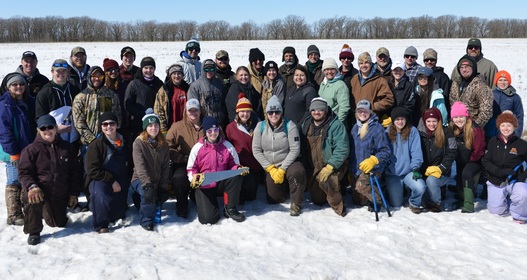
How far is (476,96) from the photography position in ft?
22.3

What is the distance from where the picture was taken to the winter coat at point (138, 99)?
6.73m

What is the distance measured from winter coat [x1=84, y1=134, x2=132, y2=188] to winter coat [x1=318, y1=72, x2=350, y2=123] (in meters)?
3.30

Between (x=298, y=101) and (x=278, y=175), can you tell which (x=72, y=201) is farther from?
(x=298, y=101)

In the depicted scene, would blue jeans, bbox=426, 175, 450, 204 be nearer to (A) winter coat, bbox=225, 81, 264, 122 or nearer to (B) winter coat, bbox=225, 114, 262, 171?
(B) winter coat, bbox=225, 114, 262, 171

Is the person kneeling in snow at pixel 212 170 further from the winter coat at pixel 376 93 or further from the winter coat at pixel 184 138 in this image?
the winter coat at pixel 376 93

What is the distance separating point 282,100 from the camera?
7148 mm

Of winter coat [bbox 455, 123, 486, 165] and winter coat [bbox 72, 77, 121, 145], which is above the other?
winter coat [bbox 72, 77, 121, 145]

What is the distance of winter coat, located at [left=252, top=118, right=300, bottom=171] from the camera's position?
6.23 metres

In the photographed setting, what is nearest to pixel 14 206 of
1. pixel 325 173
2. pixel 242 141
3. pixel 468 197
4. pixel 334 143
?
pixel 242 141

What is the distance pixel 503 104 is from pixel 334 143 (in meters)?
3.16

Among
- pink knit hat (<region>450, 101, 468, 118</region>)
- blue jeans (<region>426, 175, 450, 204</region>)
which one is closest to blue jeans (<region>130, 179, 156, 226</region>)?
blue jeans (<region>426, 175, 450, 204</region>)

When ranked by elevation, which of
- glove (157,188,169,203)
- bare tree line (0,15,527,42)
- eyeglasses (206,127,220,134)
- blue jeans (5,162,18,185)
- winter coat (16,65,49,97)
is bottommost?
glove (157,188,169,203)

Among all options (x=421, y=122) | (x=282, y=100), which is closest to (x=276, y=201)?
(x=282, y=100)

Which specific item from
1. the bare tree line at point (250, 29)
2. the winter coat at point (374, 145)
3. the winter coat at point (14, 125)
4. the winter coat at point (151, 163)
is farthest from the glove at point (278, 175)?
the bare tree line at point (250, 29)
